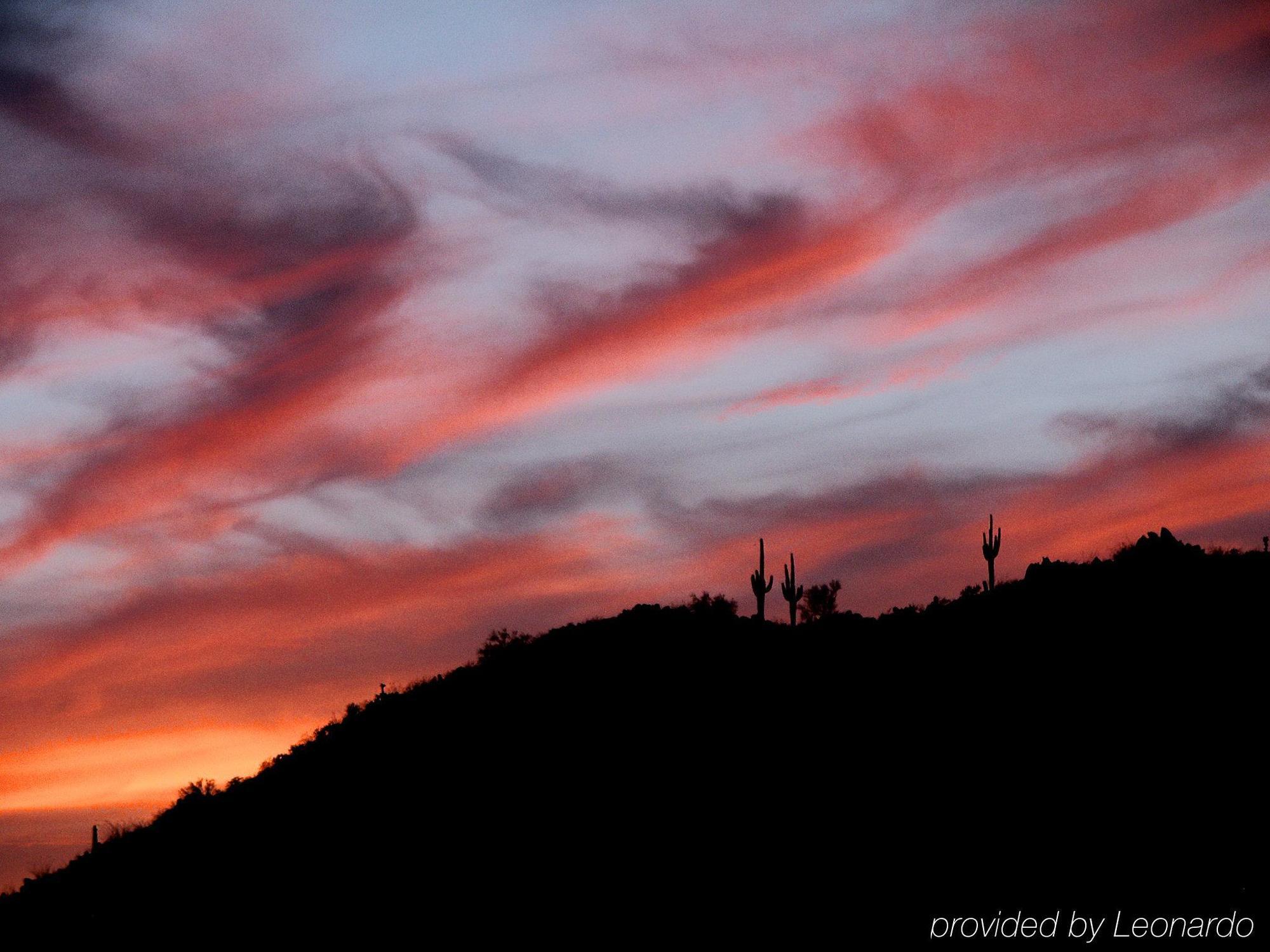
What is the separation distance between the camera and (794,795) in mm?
28469

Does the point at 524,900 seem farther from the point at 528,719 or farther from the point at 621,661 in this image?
the point at 621,661

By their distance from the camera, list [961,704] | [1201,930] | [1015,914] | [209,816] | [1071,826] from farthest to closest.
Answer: [209,816], [961,704], [1071,826], [1015,914], [1201,930]

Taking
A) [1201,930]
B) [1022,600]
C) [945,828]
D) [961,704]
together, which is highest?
[1022,600]

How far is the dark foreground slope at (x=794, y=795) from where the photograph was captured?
23.3m

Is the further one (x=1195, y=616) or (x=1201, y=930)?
(x=1195, y=616)

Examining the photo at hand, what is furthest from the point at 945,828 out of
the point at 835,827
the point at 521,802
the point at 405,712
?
the point at 405,712

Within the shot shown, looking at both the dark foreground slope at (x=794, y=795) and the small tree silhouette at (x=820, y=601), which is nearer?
the dark foreground slope at (x=794, y=795)

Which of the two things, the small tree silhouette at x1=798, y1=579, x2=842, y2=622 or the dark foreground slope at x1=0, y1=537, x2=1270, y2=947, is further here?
the small tree silhouette at x1=798, y1=579, x2=842, y2=622

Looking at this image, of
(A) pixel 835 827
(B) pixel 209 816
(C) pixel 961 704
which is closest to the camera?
(A) pixel 835 827

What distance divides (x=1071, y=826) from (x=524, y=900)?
40.2 ft

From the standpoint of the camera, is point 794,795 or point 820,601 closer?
point 794,795

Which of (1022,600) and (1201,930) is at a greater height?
(1022,600)

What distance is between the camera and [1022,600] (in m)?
36.8

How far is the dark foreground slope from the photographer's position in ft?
76.4
